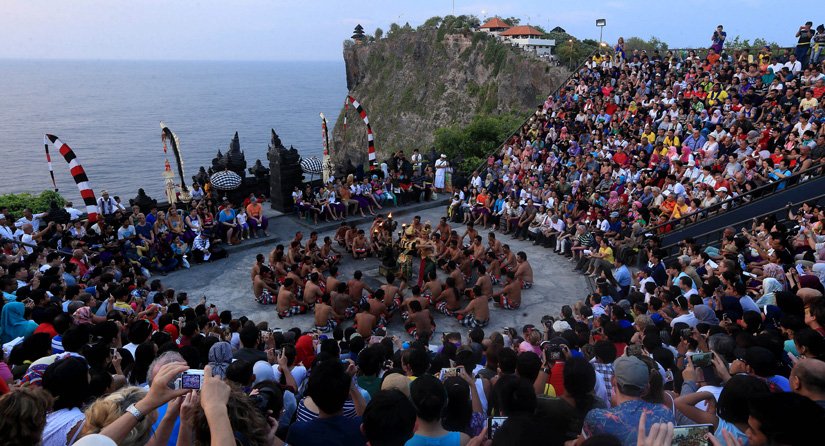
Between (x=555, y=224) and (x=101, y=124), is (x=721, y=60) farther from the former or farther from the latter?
(x=101, y=124)

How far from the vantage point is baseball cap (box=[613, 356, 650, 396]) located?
4.12m

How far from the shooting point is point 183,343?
7508mm

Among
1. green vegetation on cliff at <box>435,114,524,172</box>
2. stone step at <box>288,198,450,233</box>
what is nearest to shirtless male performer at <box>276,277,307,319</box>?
stone step at <box>288,198,450,233</box>

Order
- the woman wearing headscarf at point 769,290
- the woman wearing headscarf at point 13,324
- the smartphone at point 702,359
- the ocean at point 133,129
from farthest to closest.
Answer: the ocean at point 133,129, the woman wearing headscarf at point 769,290, the woman wearing headscarf at point 13,324, the smartphone at point 702,359

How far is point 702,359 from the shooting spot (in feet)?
17.4

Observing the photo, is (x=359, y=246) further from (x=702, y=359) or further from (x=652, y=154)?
(x=702, y=359)

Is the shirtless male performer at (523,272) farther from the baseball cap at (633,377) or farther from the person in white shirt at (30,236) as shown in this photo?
the person in white shirt at (30,236)

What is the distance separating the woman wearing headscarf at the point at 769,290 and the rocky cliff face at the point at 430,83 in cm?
4349

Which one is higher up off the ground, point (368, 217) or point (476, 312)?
point (368, 217)

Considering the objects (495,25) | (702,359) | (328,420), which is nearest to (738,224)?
(702,359)

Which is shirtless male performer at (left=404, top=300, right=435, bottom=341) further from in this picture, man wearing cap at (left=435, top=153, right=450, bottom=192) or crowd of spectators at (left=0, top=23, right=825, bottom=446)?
man wearing cap at (left=435, top=153, right=450, bottom=192)

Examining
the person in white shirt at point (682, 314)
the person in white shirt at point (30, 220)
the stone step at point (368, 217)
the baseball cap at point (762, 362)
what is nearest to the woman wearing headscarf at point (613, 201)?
the stone step at point (368, 217)

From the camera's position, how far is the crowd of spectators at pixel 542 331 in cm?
349

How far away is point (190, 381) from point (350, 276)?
423 inches
